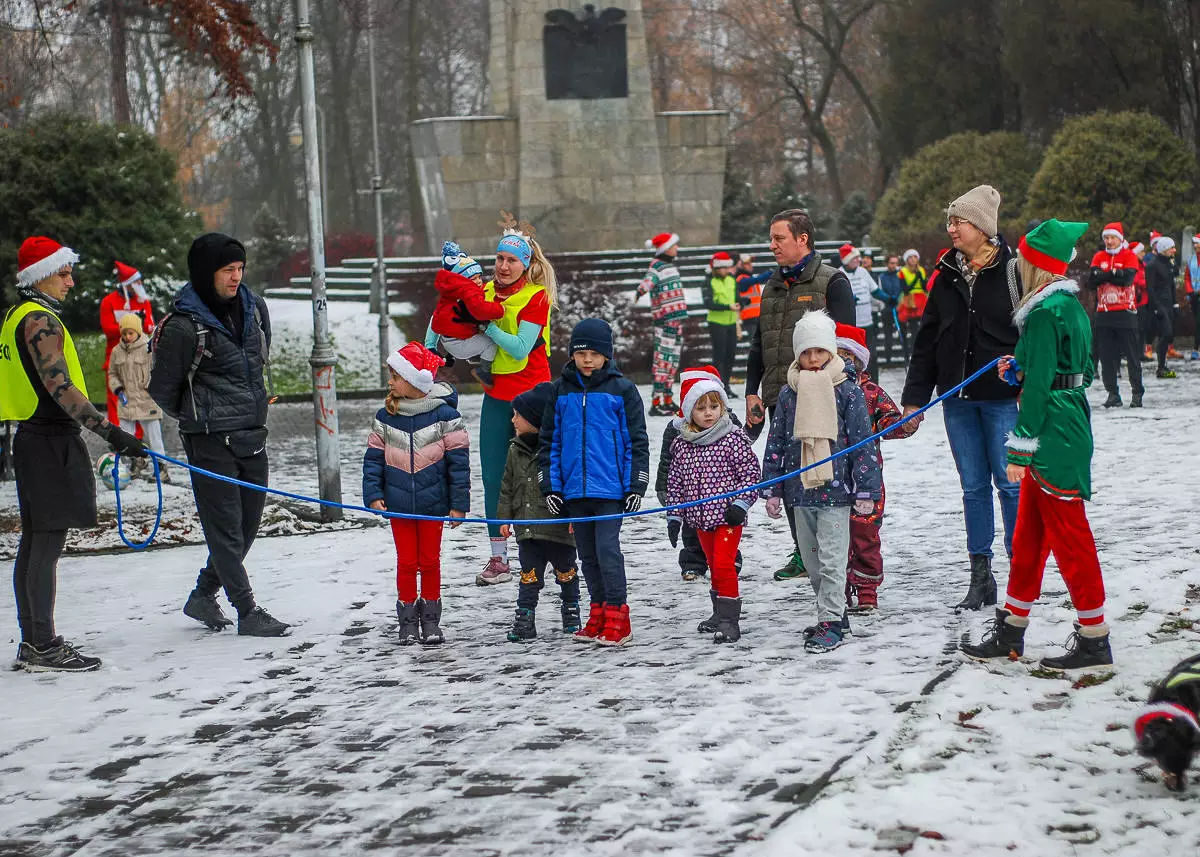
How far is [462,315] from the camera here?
8414mm

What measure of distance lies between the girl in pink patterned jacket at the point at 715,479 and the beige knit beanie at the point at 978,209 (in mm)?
1351

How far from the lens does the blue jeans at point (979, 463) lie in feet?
24.6

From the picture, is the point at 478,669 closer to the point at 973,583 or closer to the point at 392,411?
the point at 392,411

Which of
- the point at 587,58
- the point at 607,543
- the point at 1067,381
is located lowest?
the point at 607,543

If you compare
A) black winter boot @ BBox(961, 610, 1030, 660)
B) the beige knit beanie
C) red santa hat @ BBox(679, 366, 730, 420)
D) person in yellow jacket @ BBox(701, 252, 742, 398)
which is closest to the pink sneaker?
red santa hat @ BBox(679, 366, 730, 420)

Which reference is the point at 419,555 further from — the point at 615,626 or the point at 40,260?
the point at 40,260

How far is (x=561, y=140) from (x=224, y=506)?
23.0 metres

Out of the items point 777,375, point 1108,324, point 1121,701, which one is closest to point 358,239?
point 1108,324

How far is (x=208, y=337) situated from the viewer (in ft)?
24.8

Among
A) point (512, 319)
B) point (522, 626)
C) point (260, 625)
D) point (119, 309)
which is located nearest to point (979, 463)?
point (522, 626)

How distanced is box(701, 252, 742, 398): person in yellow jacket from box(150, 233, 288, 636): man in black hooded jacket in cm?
1210

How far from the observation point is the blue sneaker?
273 inches

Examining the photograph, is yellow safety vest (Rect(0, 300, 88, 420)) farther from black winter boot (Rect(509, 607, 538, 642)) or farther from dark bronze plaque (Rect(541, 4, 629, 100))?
dark bronze plaque (Rect(541, 4, 629, 100))

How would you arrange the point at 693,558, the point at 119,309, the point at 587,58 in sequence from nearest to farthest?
the point at 693,558
the point at 119,309
the point at 587,58
